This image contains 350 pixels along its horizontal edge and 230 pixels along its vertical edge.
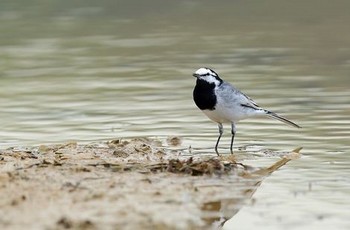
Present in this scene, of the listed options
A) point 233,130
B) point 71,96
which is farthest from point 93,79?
point 233,130

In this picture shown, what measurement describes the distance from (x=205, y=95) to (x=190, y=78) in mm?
5239

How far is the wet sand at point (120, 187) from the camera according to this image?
27.4 feet

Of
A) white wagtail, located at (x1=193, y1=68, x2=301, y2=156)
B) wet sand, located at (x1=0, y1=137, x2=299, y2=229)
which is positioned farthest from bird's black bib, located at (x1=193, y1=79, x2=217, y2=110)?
wet sand, located at (x1=0, y1=137, x2=299, y2=229)

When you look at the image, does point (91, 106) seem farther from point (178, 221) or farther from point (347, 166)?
point (178, 221)

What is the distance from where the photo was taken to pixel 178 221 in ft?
27.6

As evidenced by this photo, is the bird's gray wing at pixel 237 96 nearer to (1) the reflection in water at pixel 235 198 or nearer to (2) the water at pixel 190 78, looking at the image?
(2) the water at pixel 190 78

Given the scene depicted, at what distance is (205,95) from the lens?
11883mm

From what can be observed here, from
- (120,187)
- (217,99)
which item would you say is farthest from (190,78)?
(120,187)

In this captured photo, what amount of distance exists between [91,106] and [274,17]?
32.8 feet

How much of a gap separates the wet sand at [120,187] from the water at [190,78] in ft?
1.11

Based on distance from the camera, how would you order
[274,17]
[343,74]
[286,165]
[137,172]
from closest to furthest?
[137,172]
[286,165]
[343,74]
[274,17]

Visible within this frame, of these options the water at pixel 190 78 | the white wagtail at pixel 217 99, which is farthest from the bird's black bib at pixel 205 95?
the water at pixel 190 78

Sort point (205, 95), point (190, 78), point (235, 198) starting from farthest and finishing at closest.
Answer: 1. point (190, 78)
2. point (205, 95)
3. point (235, 198)

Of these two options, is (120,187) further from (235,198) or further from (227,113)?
(227,113)
